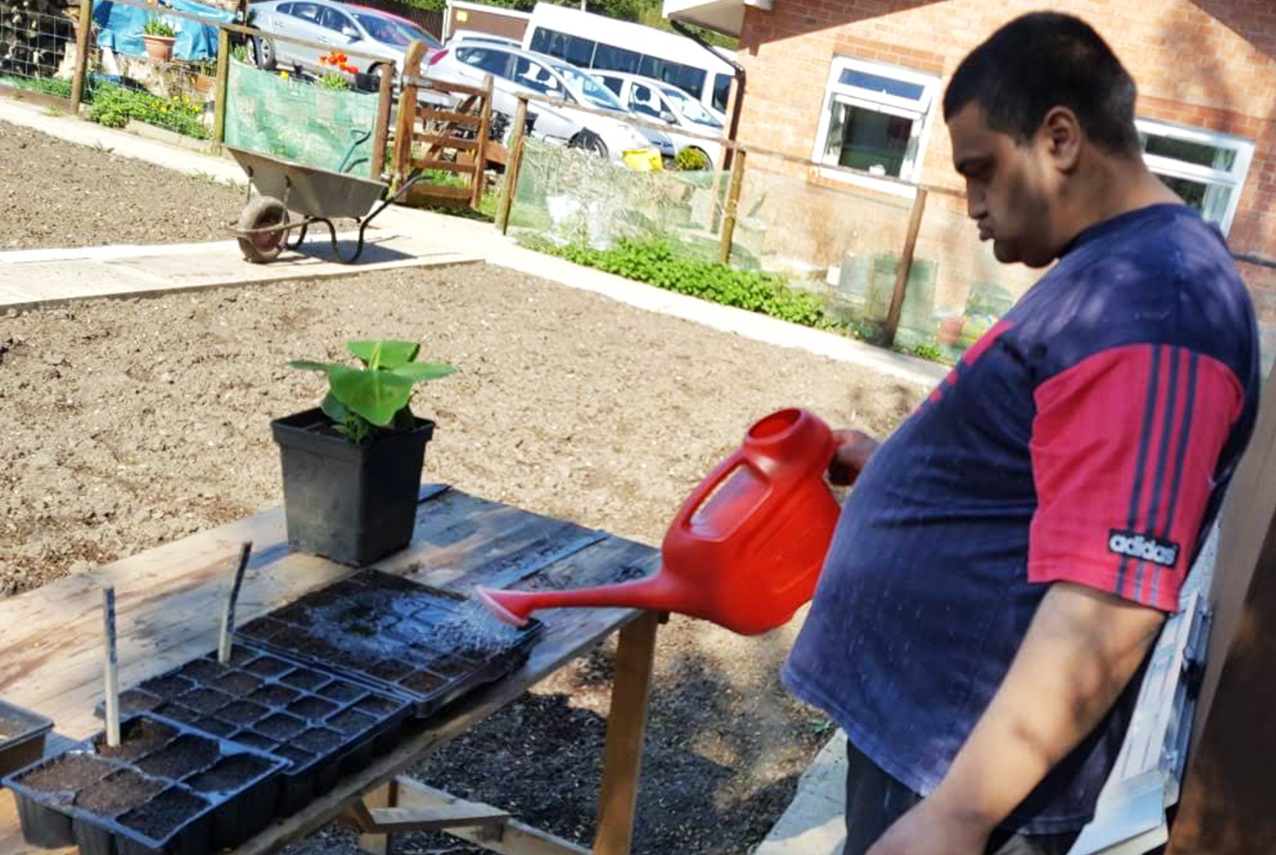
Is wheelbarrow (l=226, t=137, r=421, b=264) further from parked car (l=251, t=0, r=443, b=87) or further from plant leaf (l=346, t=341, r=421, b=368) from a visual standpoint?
parked car (l=251, t=0, r=443, b=87)

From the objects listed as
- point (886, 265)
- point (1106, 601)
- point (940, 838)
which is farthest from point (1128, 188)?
point (886, 265)

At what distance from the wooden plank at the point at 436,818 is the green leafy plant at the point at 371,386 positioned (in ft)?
3.38

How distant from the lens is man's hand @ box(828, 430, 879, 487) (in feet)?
→ 7.11

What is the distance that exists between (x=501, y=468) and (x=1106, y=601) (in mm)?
4541

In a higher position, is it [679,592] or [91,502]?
[679,592]

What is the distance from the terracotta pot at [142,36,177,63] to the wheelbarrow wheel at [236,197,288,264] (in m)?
8.64

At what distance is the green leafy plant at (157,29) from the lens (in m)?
16.4

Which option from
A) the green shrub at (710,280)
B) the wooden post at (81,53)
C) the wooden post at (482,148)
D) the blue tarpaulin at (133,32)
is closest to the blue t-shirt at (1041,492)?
the green shrub at (710,280)

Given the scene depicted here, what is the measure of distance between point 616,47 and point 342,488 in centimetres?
2442

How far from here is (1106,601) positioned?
51.1 inches

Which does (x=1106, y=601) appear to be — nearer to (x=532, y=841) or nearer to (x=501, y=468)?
(x=532, y=841)

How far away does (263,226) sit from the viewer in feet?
27.7

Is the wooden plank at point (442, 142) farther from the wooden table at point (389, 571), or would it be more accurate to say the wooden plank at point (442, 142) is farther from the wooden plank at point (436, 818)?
the wooden plank at point (436, 818)

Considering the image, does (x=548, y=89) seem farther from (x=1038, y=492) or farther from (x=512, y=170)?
(x=1038, y=492)
